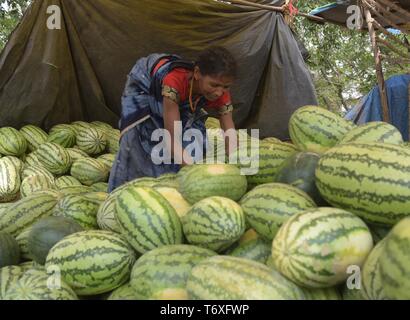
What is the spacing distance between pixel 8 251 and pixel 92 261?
549 millimetres

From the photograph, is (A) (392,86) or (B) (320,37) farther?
(B) (320,37)

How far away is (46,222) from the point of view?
1.97 meters

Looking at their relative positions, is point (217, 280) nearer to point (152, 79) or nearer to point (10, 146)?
point (152, 79)

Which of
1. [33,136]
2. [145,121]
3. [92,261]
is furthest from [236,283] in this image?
[33,136]

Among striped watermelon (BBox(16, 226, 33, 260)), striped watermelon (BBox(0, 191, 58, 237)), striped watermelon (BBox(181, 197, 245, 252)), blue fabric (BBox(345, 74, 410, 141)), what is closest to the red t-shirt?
striped watermelon (BBox(0, 191, 58, 237))

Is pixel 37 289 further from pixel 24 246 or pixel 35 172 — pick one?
pixel 35 172

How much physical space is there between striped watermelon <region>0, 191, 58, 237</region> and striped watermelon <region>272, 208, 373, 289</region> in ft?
5.04

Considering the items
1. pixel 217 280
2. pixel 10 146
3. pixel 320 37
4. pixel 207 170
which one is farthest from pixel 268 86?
pixel 320 37

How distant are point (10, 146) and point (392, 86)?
207 inches

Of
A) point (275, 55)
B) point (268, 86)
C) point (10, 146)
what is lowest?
point (10, 146)

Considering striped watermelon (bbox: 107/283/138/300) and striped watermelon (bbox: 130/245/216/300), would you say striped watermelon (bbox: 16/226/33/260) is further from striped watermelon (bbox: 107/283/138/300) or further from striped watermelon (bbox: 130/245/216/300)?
striped watermelon (bbox: 130/245/216/300)

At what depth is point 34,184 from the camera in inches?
171

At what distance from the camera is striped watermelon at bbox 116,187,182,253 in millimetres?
1681

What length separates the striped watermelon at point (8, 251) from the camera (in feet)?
6.30
